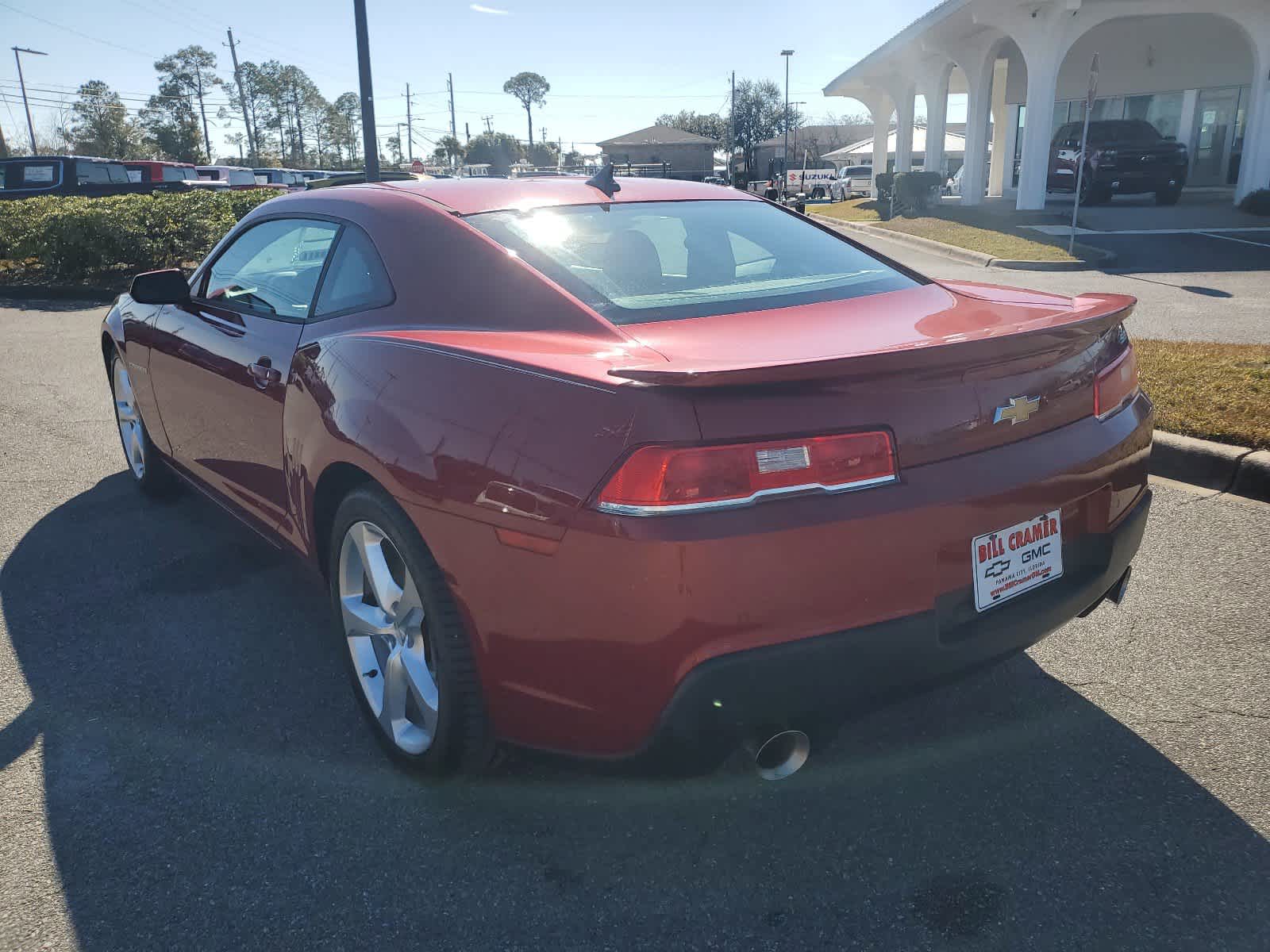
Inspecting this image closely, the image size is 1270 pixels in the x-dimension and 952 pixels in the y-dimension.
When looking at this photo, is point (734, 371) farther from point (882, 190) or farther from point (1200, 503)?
point (882, 190)

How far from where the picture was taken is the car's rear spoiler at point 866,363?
1.86 metres

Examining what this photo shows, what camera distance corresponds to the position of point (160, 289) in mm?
3801

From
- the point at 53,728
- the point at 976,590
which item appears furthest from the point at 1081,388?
the point at 53,728

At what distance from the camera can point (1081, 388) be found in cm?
239

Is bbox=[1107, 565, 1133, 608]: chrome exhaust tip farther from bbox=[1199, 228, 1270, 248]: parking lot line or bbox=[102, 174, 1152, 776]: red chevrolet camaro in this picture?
bbox=[1199, 228, 1270, 248]: parking lot line

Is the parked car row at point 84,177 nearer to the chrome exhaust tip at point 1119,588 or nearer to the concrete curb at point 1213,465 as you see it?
the concrete curb at point 1213,465

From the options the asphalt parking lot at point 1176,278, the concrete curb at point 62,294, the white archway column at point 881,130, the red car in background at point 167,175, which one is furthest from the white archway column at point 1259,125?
the red car in background at point 167,175

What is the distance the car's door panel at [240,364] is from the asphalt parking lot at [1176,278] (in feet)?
23.4

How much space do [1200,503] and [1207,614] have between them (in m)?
1.24

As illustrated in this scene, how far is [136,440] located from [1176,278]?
38.6 ft

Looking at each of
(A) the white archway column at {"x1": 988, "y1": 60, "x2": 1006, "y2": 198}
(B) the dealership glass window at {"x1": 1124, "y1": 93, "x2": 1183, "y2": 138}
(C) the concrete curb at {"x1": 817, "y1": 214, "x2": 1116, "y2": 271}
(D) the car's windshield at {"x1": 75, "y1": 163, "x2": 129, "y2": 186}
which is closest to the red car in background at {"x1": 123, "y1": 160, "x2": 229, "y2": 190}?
(D) the car's windshield at {"x1": 75, "y1": 163, "x2": 129, "y2": 186}

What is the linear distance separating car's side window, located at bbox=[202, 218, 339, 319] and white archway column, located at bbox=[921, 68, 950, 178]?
1086 inches

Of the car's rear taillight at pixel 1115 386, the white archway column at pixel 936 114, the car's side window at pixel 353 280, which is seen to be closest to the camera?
the car's rear taillight at pixel 1115 386

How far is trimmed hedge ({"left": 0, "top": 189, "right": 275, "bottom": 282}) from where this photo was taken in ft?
44.5
